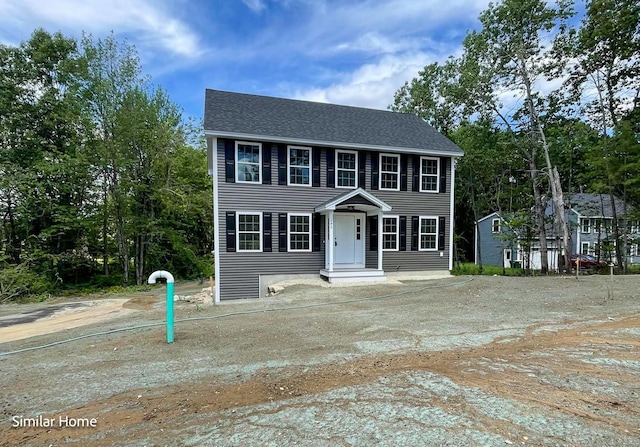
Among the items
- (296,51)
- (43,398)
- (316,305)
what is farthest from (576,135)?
(43,398)

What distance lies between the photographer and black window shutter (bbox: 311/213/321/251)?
1252 cm

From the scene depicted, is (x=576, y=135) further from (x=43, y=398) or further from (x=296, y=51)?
(x=43, y=398)

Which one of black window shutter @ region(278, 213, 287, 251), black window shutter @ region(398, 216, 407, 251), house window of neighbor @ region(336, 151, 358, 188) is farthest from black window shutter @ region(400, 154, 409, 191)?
black window shutter @ region(278, 213, 287, 251)

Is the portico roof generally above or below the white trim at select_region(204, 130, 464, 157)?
below

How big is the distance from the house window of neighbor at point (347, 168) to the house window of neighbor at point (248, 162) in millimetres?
3152

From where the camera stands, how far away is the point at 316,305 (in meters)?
8.05

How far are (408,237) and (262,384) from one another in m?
11.0

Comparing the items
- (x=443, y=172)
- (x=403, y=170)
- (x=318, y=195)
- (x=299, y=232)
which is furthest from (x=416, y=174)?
(x=299, y=232)

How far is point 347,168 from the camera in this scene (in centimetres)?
1298

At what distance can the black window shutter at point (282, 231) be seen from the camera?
39.8 ft

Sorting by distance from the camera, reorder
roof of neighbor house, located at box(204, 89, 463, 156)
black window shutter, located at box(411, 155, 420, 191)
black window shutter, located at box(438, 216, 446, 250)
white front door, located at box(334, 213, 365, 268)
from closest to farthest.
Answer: roof of neighbor house, located at box(204, 89, 463, 156) < white front door, located at box(334, 213, 365, 268) < black window shutter, located at box(411, 155, 420, 191) < black window shutter, located at box(438, 216, 446, 250)

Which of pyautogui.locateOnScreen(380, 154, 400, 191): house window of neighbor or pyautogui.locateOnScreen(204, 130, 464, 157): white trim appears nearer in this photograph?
pyautogui.locateOnScreen(204, 130, 464, 157): white trim

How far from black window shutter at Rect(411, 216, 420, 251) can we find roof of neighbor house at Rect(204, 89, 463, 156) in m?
2.85

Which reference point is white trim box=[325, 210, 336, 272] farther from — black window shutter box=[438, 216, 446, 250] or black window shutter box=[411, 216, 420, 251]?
black window shutter box=[438, 216, 446, 250]
